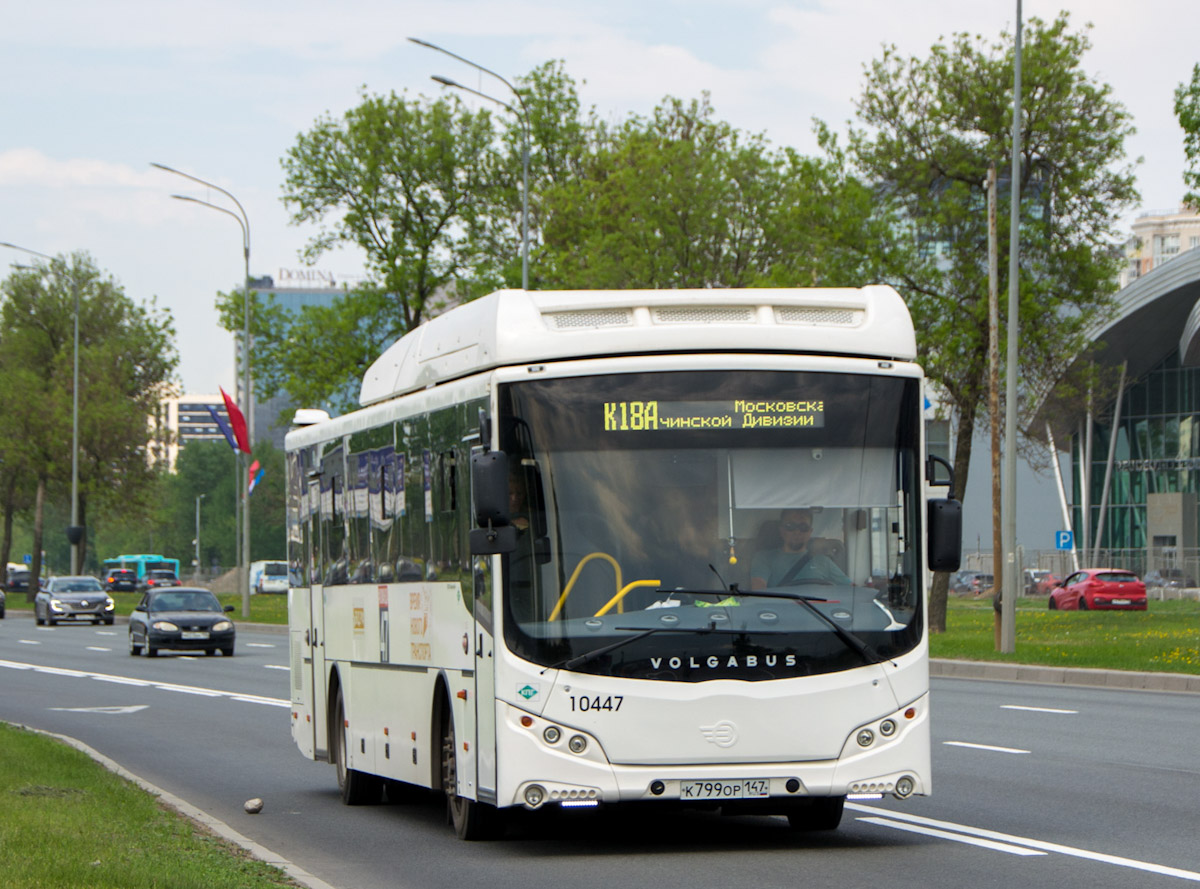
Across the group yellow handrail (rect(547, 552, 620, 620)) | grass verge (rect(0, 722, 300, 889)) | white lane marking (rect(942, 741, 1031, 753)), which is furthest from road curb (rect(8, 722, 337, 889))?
white lane marking (rect(942, 741, 1031, 753))

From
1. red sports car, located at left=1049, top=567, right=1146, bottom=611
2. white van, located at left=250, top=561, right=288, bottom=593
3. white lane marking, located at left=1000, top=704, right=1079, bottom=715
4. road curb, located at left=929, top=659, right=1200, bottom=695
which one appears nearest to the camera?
white lane marking, located at left=1000, top=704, right=1079, bottom=715

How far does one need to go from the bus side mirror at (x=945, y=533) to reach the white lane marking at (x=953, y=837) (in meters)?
1.48

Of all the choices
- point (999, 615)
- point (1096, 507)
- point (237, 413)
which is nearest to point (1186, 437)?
point (1096, 507)

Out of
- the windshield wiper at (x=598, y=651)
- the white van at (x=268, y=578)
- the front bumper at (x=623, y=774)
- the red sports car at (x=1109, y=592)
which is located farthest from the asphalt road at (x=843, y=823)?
the white van at (x=268, y=578)

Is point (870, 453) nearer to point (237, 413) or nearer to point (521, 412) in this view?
point (521, 412)

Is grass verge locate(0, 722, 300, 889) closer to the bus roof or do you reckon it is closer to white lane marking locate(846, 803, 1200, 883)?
the bus roof

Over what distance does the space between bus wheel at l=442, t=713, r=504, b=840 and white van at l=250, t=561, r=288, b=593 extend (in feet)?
272

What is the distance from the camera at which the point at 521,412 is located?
33.1ft

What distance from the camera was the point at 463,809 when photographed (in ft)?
35.7

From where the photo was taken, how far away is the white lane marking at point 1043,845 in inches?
363

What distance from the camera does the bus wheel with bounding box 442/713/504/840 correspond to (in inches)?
423

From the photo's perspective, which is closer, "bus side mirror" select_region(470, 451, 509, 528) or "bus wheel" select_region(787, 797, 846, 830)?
"bus side mirror" select_region(470, 451, 509, 528)

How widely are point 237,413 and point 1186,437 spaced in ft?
161

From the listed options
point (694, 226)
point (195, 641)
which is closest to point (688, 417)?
point (195, 641)
